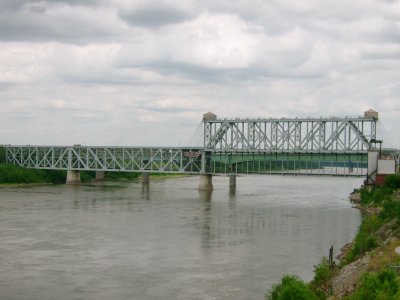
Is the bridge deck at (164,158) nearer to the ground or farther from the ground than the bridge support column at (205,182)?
farther from the ground

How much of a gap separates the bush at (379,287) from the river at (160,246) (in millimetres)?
10574

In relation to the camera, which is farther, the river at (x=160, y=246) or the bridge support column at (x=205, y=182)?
the bridge support column at (x=205, y=182)

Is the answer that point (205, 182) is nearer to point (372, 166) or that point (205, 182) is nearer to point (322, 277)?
point (372, 166)

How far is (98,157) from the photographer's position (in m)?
145

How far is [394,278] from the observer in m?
22.1

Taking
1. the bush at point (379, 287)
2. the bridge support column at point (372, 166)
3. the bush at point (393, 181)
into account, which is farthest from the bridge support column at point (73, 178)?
the bush at point (379, 287)

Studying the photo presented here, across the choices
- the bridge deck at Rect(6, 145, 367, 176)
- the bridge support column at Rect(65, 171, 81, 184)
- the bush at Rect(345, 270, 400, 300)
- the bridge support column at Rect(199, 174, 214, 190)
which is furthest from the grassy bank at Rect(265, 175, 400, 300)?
the bridge support column at Rect(65, 171, 81, 184)

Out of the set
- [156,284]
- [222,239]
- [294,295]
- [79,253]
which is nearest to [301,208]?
[222,239]

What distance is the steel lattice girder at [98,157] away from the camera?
430ft

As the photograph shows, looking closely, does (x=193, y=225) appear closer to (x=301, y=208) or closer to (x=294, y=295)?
(x=301, y=208)

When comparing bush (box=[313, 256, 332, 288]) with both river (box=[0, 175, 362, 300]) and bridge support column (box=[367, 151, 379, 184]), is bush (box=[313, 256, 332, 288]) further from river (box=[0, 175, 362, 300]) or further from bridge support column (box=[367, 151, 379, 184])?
bridge support column (box=[367, 151, 379, 184])

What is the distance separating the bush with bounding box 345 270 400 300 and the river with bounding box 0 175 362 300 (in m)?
10.6

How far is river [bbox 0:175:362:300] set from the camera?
33.8 meters

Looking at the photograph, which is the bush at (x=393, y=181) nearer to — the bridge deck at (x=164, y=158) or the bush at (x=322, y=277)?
the bridge deck at (x=164, y=158)
